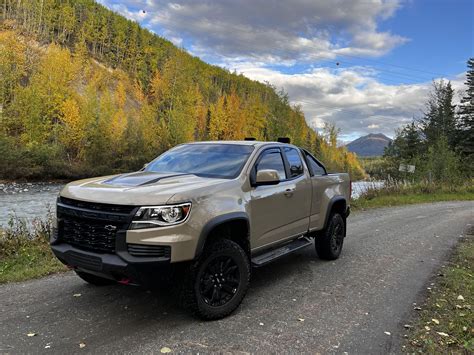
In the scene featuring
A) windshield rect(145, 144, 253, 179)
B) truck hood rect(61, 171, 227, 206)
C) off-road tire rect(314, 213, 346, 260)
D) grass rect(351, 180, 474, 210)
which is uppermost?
windshield rect(145, 144, 253, 179)

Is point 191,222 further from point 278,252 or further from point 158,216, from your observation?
point 278,252

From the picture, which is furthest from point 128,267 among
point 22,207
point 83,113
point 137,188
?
→ point 83,113

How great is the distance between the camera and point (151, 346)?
3.46 metres

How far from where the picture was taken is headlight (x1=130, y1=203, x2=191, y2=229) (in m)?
3.51

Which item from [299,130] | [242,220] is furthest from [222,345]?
[299,130]

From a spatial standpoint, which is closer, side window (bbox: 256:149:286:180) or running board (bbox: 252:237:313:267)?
running board (bbox: 252:237:313:267)

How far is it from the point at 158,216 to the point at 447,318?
3295 mm

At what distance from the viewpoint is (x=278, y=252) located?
16.6 feet

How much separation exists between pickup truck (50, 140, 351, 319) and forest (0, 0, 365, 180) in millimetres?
33688

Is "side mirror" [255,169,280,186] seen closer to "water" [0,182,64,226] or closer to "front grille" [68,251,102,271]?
"front grille" [68,251,102,271]

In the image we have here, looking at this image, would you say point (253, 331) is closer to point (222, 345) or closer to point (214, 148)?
point (222, 345)

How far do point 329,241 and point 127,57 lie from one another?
9309 cm

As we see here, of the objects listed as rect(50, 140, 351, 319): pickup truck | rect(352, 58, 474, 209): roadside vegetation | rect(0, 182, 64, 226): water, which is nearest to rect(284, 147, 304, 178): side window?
rect(50, 140, 351, 319): pickup truck

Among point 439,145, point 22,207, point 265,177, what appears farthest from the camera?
point 439,145
